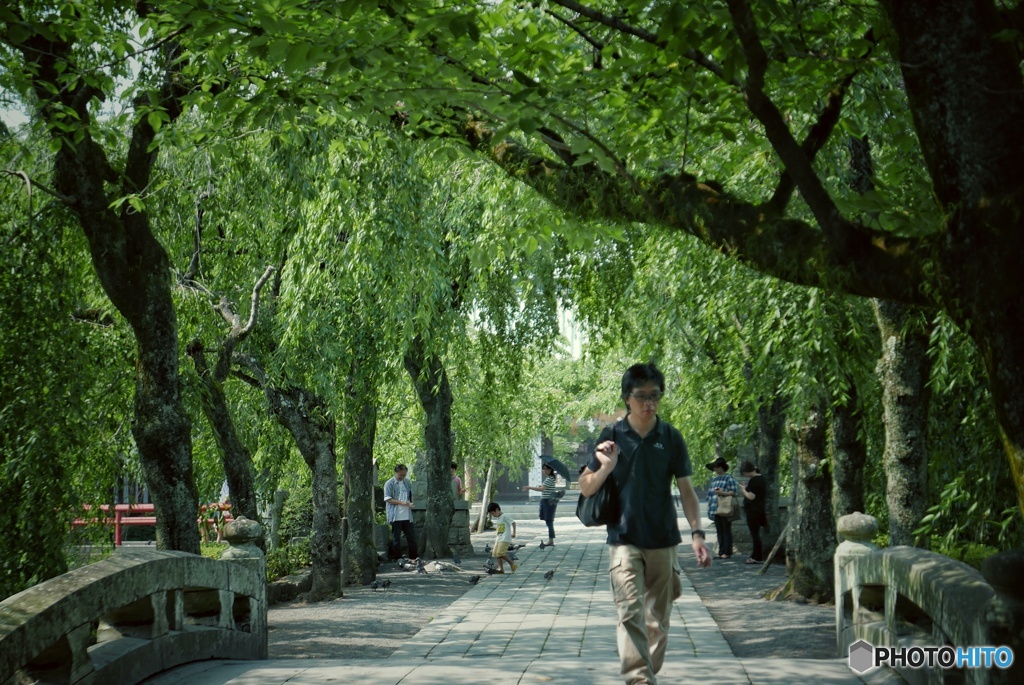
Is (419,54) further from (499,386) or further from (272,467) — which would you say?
(272,467)

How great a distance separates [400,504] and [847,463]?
35.7ft

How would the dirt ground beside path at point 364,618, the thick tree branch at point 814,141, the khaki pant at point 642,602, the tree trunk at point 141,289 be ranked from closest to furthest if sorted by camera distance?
the khaki pant at point 642,602, the thick tree branch at point 814,141, the tree trunk at point 141,289, the dirt ground beside path at point 364,618

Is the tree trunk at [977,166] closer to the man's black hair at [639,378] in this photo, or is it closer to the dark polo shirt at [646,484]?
the man's black hair at [639,378]

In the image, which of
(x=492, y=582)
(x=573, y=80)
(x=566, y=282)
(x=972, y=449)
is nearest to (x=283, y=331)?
(x=566, y=282)

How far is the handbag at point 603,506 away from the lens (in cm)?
647

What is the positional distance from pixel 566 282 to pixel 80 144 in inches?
357

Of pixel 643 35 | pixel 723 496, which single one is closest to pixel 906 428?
pixel 643 35

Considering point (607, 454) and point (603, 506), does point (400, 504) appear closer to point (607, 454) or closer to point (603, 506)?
point (603, 506)

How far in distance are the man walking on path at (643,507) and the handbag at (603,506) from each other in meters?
0.03

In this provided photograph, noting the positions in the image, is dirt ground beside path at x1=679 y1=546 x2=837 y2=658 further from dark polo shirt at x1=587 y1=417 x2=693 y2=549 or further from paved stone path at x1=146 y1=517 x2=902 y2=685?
dark polo shirt at x1=587 y1=417 x2=693 y2=549

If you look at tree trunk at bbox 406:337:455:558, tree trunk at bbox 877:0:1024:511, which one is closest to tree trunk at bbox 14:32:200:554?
tree trunk at bbox 877:0:1024:511

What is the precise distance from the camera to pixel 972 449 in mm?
9375

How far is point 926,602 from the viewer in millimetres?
6547

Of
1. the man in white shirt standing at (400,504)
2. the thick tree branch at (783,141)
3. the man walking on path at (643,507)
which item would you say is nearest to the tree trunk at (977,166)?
the thick tree branch at (783,141)
